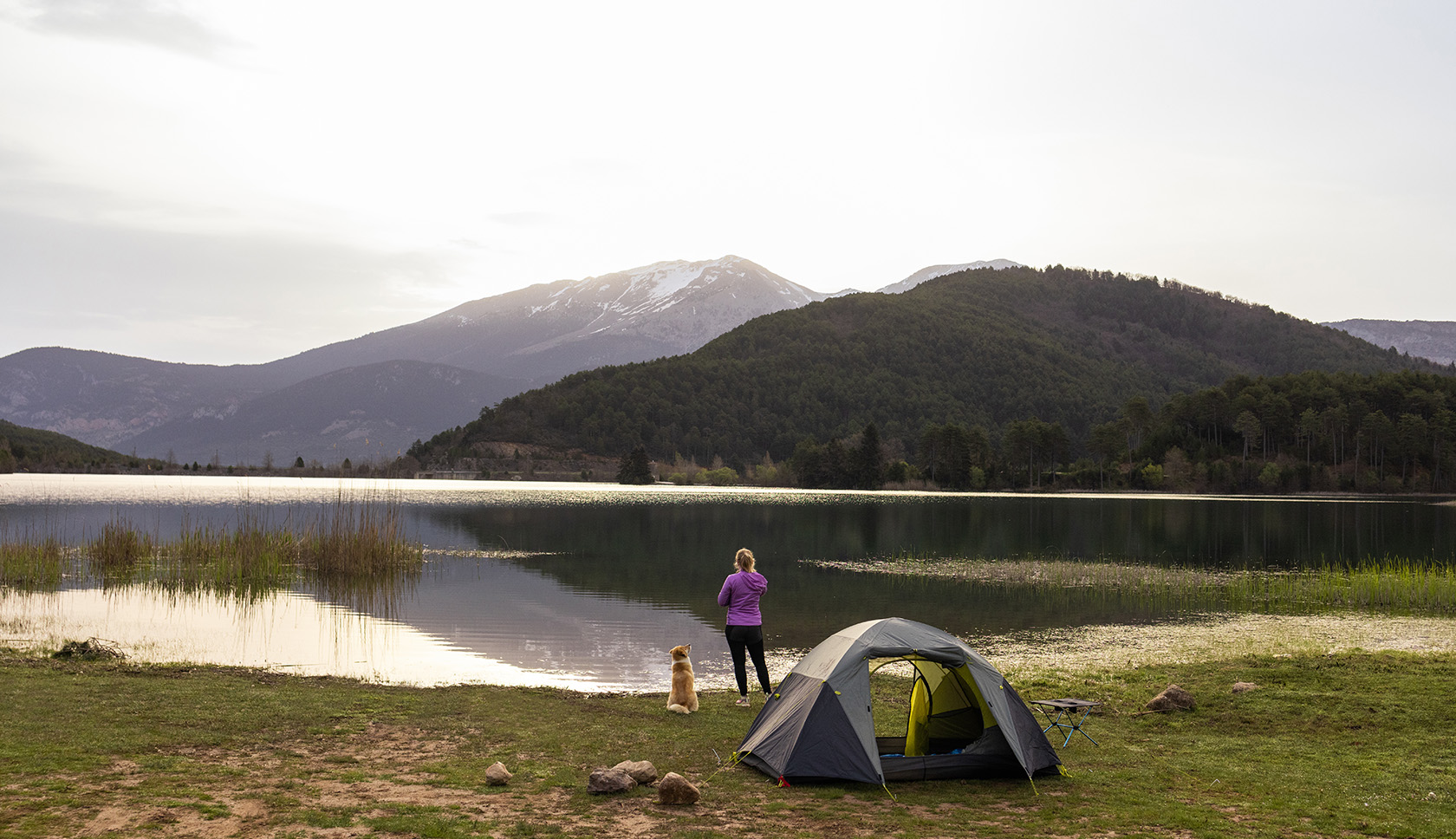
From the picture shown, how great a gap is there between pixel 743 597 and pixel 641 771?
4.81m

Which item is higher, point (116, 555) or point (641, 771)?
point (116, 555)

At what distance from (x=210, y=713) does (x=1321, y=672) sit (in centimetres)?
1671

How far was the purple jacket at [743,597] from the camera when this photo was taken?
47.1ft

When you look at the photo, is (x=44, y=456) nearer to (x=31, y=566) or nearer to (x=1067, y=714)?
(x=31, y=566)

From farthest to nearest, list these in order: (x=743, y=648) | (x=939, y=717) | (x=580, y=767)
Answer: (x=743, y=648), (x=939, y=717), (x=580, y=767)

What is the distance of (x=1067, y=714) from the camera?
13.4 meters

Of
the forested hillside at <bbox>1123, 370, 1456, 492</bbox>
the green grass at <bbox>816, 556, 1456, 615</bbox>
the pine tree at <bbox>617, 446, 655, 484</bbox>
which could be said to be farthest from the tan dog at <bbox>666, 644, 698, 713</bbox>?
the pine tree at <bbox>617, 446, 655, 484</bbox>

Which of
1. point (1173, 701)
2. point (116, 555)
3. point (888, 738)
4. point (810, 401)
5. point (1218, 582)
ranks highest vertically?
point (810, 401)

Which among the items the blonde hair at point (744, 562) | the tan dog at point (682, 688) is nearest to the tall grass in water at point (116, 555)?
the tan dog at point (682, 688)

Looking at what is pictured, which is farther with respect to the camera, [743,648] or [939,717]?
[743,648]

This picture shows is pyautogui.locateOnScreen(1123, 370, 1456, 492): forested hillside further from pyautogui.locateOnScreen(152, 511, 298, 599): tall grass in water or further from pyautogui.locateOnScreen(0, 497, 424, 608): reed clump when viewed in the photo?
pyautogui.locateOnScreen(152, 511, 298, 599): tall grass in water

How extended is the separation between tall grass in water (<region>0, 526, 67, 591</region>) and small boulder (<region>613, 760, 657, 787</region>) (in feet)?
79.2

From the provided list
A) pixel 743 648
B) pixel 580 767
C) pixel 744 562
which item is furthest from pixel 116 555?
pixel 580 767

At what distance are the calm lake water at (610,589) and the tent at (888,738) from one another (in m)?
6.01
